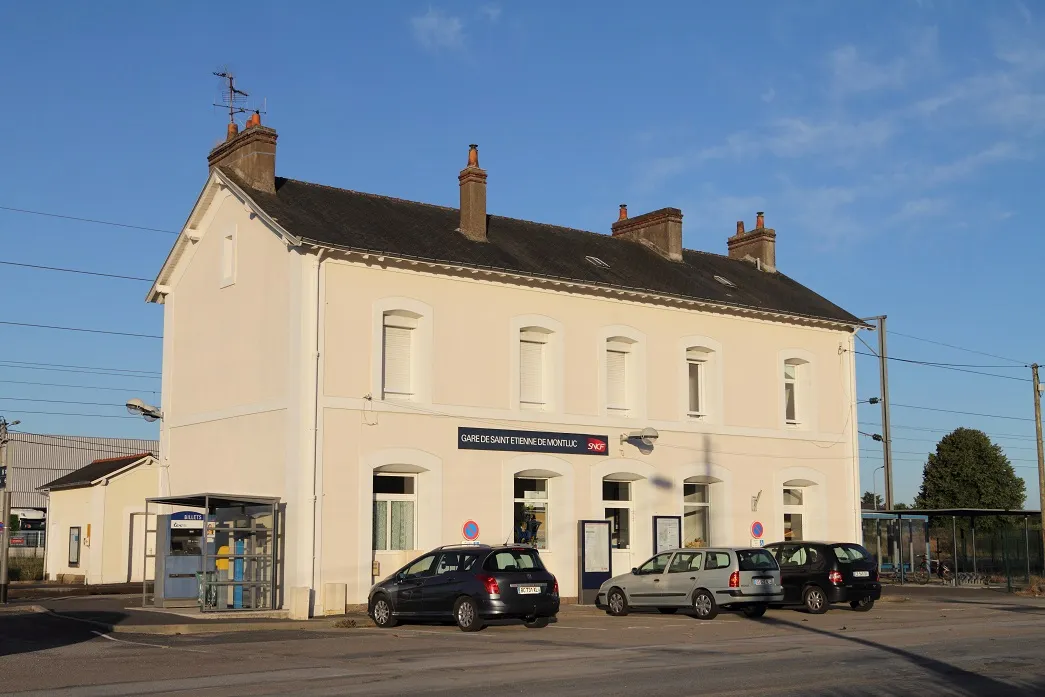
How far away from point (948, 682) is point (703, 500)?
706 inches

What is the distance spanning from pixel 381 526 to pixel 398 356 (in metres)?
3.53

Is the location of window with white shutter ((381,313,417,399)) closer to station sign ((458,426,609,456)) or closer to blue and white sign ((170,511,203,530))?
station sign ((458,426,609,456))

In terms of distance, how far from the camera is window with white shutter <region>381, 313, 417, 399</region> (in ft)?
81.4

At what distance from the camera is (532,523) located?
87.9 ft

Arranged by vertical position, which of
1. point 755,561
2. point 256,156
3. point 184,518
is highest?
point 256,156

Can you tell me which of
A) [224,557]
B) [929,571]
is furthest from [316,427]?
[929,571]

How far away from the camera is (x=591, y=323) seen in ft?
92.0

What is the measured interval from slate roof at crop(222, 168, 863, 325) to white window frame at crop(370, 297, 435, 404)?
1.08 metres

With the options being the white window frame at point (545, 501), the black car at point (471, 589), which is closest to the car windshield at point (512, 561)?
the black car at point (471, 589)

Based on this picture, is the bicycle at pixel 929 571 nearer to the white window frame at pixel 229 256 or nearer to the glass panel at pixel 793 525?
the glass panel at pixel 793 525

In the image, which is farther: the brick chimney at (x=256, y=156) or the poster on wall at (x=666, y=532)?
the poster on wall at (x=666, y=532)

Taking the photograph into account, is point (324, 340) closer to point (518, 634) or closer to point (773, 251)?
point (518, 634)

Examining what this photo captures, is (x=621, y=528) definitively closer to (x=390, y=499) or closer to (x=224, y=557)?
(x=390, y=499)

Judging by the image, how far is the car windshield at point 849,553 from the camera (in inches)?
975
